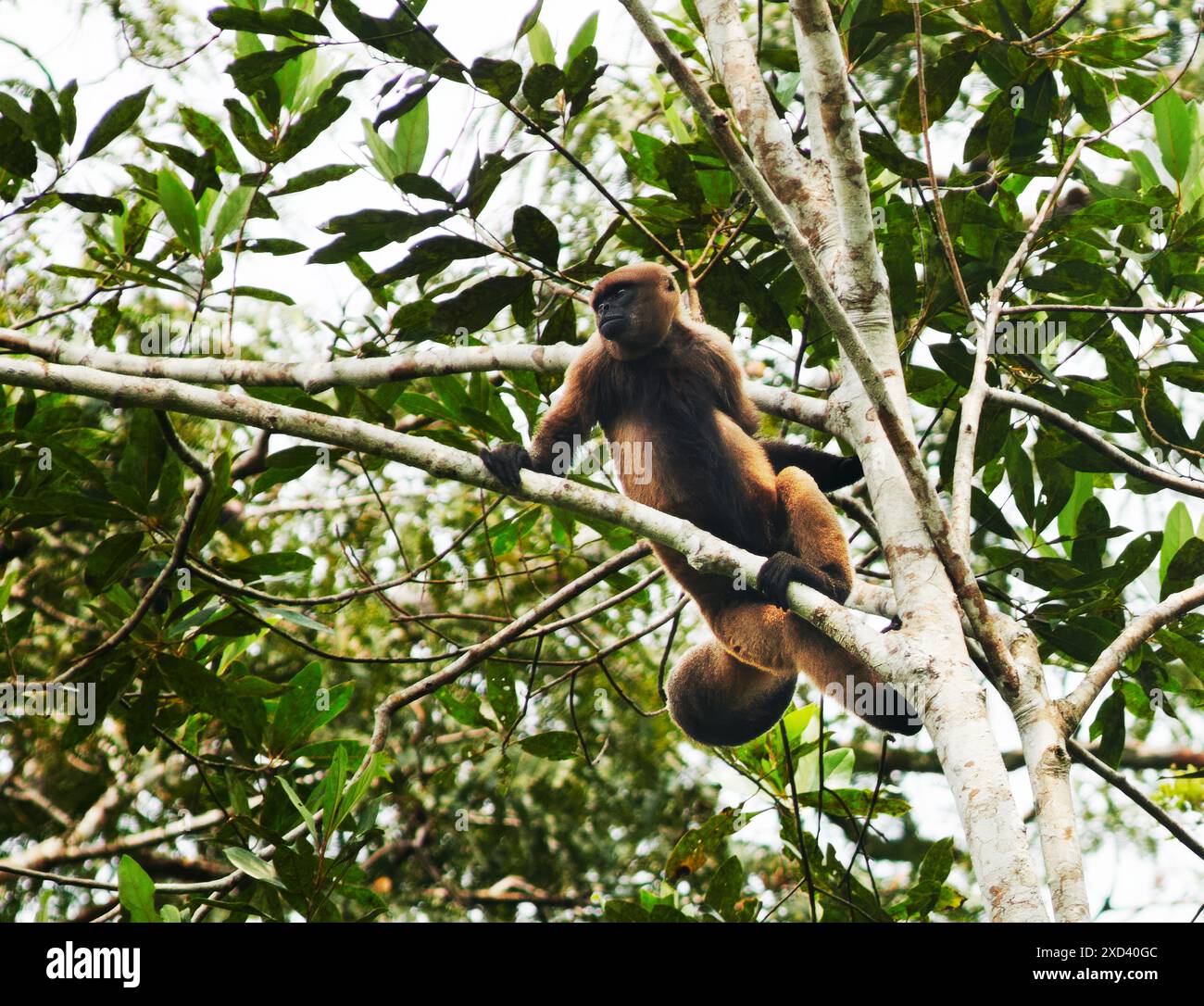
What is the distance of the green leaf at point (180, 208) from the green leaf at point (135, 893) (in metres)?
3.06

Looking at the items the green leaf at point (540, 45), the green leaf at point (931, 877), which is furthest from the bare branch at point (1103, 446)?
the green leaf at point (540, 45)

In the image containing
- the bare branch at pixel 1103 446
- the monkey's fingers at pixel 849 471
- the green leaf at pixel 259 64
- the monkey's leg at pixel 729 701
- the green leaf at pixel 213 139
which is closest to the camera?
the bare branch at pixel 1103 446

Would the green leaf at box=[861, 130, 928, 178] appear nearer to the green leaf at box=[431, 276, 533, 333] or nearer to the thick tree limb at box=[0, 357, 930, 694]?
the green leaf at box=[431, 276, 533, 333]

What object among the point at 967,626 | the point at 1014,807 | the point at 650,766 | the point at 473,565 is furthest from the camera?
the point at 650,766

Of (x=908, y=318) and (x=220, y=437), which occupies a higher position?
(x=220, y=437)

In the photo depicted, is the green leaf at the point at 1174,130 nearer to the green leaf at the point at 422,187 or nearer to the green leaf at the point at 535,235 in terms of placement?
the green leaf at the point at 535,235

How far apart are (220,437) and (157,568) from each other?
11.3 ft

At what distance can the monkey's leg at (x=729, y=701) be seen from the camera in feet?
19.3

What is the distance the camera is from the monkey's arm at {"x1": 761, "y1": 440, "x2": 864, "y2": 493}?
19.8ft

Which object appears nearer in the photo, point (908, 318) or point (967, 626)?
point (967, 626)

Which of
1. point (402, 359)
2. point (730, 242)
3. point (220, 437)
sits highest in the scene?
point (220, 437)

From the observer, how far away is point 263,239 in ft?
18.7
